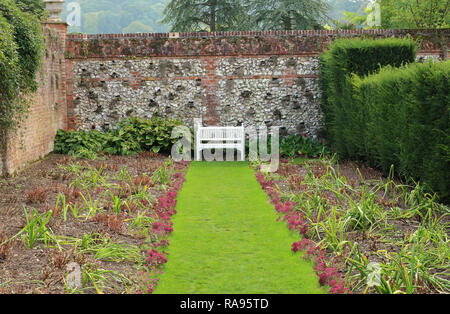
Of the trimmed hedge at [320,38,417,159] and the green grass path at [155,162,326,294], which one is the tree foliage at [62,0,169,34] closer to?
the trimmed hedge at [320,38,417,159]

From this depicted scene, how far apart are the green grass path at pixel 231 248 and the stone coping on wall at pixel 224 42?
479 centimetres

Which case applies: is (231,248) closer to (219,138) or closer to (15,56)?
(15,56)

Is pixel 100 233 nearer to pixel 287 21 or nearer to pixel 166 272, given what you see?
pixel 166 272

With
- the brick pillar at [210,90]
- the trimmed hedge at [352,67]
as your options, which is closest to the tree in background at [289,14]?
the brick pillar at [210,90]

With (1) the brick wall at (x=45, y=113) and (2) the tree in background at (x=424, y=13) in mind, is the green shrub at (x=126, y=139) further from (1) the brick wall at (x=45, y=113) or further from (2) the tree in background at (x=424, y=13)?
(2) the tree in background at (x=424, y=13)

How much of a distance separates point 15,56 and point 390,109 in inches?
226

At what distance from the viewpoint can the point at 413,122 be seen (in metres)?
6.86

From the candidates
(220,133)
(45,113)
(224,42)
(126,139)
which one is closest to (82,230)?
(45,113)

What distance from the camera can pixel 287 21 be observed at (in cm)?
2384

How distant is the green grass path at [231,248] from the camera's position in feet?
13.6

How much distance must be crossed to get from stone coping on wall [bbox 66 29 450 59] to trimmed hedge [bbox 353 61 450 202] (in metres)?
3.31

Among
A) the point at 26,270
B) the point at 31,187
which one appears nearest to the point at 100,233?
the point at 26,270

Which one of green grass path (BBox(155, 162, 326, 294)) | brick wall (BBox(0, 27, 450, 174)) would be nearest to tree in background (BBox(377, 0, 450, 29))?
brick wall (BBox(0, 27, 450, 174))
